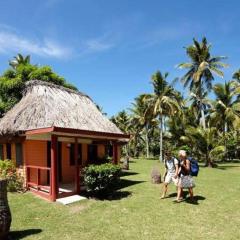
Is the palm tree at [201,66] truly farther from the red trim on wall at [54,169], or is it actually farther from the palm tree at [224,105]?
the red trim on wall at [54,169]

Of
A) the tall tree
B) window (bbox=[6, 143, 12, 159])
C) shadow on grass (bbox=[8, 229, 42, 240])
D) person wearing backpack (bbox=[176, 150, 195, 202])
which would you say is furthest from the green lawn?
the tall tree

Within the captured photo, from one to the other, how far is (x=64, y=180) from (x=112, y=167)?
425 centimetres

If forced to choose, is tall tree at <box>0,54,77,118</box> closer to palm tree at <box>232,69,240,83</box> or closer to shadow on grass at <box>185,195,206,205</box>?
shadow on grass at <box>185,195,206,205</box>

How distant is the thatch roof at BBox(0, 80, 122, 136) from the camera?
1262cm

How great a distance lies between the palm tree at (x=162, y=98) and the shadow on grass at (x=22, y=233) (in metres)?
26.6

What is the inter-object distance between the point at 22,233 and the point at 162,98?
27654 millimetres

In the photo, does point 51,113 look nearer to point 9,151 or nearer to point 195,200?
point 9,151

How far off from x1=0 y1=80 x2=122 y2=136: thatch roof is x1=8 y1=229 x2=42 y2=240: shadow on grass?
4438 mm

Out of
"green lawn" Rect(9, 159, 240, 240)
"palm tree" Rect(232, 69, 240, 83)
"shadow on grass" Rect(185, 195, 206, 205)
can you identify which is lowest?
"green lawn" Rect(9, 159, 240, 240)

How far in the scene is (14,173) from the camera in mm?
12844

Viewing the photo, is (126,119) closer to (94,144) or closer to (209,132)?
(209,132)

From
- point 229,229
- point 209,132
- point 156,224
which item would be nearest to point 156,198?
point 156,224

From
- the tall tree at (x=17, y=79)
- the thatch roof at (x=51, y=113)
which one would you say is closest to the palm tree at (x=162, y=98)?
the tall tree at (x=17, y=79)

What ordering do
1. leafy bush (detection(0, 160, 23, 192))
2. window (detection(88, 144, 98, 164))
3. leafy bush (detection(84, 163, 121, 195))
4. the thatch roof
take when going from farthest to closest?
window (detection(88, 144, 98, 164)) < the thatch roof < leafy bush (detection(0, 160, 23, 192)) < leafy bush (detection(84, 163, 121, 195))
